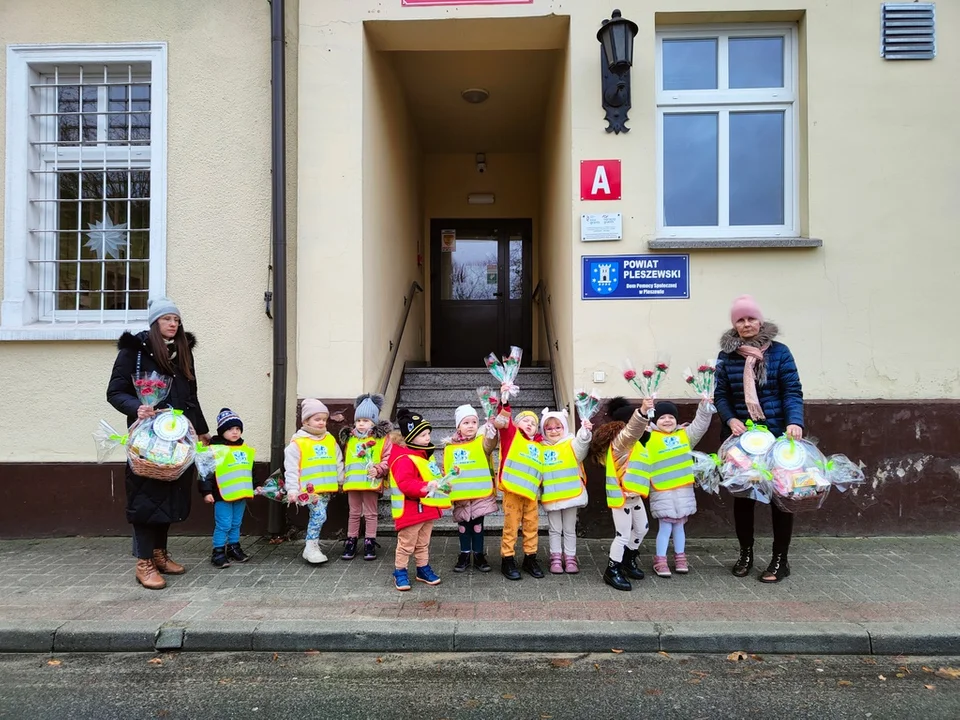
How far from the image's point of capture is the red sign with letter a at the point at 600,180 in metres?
5.68

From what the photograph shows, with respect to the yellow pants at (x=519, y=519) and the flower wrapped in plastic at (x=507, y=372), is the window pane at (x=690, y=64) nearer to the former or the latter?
the flower wrapped in plastic at (x=507, y=372)

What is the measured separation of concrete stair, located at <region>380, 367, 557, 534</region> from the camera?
6.77 metres

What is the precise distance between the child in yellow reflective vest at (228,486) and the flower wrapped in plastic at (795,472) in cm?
388

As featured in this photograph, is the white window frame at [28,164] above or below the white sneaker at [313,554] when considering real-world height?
above

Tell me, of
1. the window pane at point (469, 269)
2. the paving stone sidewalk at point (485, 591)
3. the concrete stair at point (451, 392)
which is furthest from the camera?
the window pane at point (469, 269)

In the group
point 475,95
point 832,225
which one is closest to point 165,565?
point 475,95

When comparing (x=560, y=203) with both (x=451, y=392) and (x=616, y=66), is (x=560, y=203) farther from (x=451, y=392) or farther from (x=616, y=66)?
(x=451, y=392)

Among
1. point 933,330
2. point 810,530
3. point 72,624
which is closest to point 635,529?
point 810,530

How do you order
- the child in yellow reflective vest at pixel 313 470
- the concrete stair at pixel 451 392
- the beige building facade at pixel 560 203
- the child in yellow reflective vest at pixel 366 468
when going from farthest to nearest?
the concrete stair at pixel 451 392 → the beige building facade at pixel 560 203 → the child in yellow reflective vest at pixel 366 468 → the child in yellow reflective vest at pixel 313 470

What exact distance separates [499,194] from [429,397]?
13.6 feet

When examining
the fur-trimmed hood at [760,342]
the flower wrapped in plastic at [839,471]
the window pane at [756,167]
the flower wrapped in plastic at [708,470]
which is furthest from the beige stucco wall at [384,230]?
the flower wrapped in plastic at [839,471]

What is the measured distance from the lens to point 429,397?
7098 millimetres

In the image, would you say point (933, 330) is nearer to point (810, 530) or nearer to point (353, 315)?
point (810, 530)

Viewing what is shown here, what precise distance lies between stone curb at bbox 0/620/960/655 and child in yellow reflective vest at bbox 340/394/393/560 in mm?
1293
